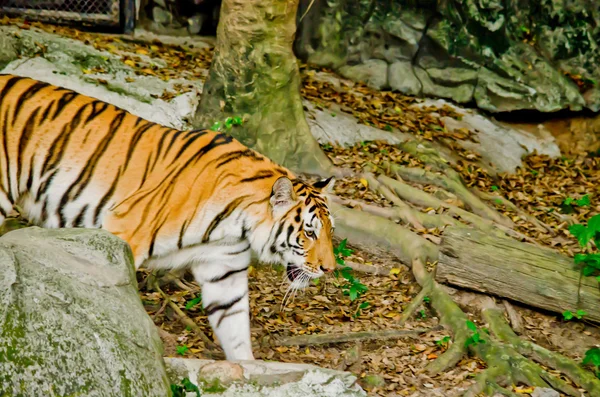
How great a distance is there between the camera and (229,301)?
508cm

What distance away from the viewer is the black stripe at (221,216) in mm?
4836

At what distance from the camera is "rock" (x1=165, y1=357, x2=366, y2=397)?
12.6 ft

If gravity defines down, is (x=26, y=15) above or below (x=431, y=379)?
above

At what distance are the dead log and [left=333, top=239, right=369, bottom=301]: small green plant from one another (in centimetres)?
59

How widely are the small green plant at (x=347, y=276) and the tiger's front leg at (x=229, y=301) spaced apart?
120 cm

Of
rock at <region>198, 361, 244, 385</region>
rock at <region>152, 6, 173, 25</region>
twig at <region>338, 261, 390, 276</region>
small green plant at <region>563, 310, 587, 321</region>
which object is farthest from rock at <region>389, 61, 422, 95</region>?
rock at <region>198, 361, 244, 385</region>

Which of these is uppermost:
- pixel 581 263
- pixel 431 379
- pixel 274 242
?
pixel 274 242

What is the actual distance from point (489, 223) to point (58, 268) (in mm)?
4991

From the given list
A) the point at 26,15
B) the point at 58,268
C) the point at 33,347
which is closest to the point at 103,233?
the point at 58,268

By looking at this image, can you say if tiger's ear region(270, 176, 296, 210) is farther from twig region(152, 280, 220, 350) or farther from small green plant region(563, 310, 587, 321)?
small green plant region(563, 310, 587, 321)

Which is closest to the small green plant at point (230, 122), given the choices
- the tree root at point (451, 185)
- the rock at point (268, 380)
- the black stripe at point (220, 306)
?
the tree root at point (451, 185)

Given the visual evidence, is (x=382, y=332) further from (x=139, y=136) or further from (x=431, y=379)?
(x=139, y=136)

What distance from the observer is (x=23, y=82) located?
5.47m

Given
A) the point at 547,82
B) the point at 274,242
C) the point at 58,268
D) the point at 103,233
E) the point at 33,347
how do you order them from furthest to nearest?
the point at 547,82 → the point at 274,242 → the point at 103,233 → the point at 58,268 → the point at 33,347
